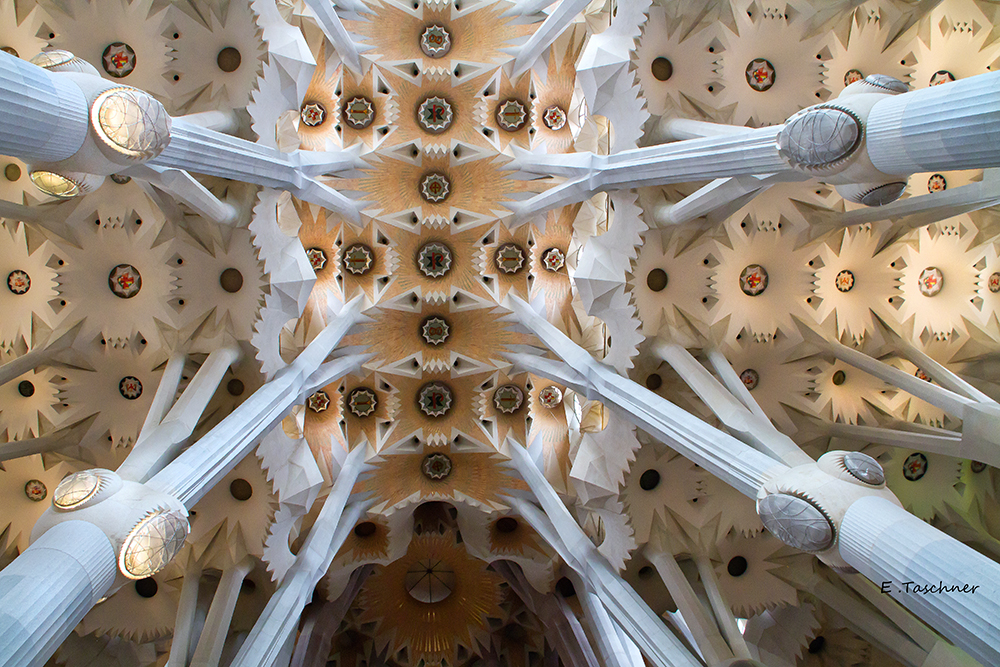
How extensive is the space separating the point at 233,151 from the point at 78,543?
4609mm

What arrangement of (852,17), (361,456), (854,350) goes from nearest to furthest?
(852,17) < (854,350) < (361,456)

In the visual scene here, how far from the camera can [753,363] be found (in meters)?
12.5

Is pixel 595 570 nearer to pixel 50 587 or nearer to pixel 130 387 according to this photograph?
pixel 130 387

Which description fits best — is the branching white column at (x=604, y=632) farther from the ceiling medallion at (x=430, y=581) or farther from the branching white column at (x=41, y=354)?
the branching white column at (x=41, y=354)

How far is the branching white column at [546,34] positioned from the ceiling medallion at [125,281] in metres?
7.93

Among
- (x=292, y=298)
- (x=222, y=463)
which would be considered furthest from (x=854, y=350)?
(x=222, y=463)

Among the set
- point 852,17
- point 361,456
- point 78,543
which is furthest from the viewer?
point 361,456

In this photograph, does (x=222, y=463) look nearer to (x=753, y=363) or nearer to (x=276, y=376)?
(x=276, y=376)

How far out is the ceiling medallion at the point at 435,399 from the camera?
16.2 metres

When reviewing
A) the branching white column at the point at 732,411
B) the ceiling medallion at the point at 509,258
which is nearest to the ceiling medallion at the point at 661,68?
the branching white column at the point at 732,411

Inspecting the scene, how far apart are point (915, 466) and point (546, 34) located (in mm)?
10546

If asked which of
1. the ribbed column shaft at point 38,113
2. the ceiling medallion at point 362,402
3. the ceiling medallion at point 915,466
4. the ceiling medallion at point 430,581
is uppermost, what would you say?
the ceiling medallion at point 362,402

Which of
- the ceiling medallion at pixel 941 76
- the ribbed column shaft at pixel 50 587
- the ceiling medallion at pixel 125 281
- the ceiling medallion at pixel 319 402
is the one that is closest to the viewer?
the ribbed column shaft at pixel 50 587

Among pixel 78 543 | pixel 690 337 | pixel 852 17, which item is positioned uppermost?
pixel 852 17
